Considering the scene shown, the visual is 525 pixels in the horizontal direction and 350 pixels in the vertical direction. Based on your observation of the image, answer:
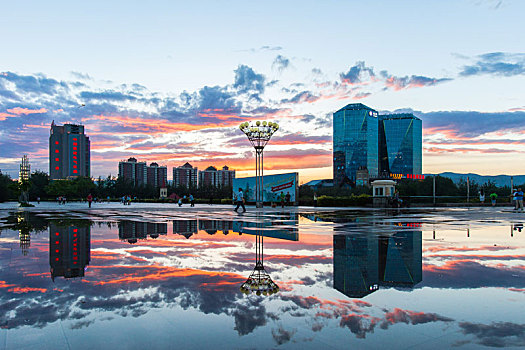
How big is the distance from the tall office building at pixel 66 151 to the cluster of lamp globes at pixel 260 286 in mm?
170520

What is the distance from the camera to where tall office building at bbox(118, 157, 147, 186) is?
16462cm

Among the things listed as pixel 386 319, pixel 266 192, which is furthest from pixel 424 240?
pixel 266 192

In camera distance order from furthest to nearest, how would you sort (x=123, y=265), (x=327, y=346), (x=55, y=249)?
(x=55, y=249)
(x=123, y=265)
(x=327, y=346)

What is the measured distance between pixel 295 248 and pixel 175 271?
339 cm

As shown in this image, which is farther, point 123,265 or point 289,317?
point 123,265

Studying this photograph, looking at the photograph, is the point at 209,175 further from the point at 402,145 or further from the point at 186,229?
the point at 186,229

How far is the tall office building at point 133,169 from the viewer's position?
540ft

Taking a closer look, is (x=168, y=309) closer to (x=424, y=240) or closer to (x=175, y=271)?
(x=175, y=271)

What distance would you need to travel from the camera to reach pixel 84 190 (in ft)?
313

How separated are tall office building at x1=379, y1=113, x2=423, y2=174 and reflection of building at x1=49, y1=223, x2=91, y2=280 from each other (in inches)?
7196

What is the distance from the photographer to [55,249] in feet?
29.6

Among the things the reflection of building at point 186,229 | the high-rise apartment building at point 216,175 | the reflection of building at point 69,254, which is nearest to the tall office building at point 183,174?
the high-rise apartment building at point 216,175

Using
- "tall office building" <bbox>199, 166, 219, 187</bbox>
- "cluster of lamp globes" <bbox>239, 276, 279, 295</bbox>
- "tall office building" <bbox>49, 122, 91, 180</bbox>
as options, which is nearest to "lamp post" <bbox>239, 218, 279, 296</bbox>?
"cluster of lamp globes" <bbox>239, 276, 279, 295</bbox>

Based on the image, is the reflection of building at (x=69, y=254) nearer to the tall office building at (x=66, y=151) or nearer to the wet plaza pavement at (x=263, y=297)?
the wet plaza pavement at (x=263, y=297)
